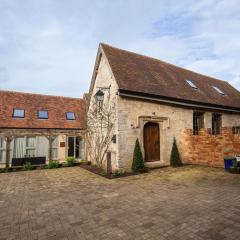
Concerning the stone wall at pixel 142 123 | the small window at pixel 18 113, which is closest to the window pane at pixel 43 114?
the small window at pixel 18 113

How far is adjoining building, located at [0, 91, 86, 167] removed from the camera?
1442 cm

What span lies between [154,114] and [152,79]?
2.61 metres

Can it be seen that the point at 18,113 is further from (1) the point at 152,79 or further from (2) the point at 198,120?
(2) the point at 198,120

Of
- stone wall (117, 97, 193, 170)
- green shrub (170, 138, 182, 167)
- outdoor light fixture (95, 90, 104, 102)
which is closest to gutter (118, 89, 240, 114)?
stone wall (117, 97, 193, 170)

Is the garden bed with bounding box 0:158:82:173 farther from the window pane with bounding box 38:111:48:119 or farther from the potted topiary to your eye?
the potted topiary

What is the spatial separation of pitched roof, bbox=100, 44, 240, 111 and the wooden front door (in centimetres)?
182

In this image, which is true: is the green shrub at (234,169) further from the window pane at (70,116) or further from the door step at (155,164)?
the window pane at (70,116)

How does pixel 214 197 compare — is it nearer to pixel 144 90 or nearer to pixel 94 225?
pixel 94 225

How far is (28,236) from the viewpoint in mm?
3945

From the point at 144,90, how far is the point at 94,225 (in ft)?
26.9

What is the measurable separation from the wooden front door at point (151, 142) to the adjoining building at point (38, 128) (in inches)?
237

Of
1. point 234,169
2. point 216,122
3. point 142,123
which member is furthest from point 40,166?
point 216,122

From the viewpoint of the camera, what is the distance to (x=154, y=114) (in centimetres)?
1168

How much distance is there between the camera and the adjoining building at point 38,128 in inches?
568
